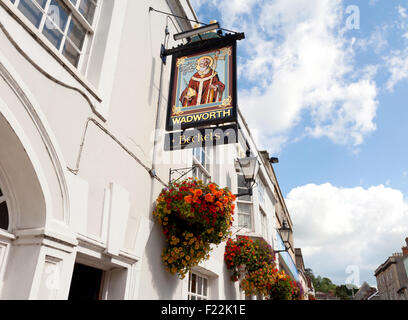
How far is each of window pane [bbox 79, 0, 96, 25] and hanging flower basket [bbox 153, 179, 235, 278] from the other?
2.89 m

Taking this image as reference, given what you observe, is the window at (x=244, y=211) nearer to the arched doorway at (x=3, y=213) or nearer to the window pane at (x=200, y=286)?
the window pane at (x=200, y=286)

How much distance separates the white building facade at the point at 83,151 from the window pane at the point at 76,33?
0.02 metres

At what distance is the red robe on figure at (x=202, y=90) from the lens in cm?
498

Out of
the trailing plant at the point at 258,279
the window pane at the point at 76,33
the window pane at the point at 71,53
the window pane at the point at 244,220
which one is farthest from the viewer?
the window pane at the point at 244,220

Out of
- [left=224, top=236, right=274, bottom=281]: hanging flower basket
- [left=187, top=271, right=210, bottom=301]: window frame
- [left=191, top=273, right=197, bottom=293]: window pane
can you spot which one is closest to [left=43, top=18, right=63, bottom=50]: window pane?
[left=187, top=271, right=210, bottom=301]: window frame

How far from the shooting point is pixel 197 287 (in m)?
6.47

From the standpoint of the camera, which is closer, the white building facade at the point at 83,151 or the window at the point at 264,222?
the white building facade at the point at 83,151

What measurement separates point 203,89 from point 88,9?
6.91 feet

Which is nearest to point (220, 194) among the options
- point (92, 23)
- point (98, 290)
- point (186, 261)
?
point (186, 261)

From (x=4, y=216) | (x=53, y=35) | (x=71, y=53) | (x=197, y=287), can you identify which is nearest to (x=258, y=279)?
(x=197, y=287)

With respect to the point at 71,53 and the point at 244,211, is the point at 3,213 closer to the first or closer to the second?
the point at 71,53

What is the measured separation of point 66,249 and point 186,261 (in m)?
2.24

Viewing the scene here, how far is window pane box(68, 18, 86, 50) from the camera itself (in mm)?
4281

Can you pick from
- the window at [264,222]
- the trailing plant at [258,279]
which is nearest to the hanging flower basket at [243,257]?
the trailing plant at [258,279]
